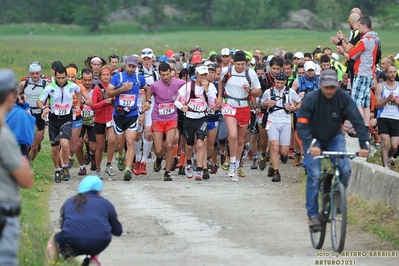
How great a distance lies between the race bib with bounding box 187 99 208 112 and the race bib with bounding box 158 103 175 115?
0.38m

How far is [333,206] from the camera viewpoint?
1113 cm

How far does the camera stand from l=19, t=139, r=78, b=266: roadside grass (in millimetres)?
10258

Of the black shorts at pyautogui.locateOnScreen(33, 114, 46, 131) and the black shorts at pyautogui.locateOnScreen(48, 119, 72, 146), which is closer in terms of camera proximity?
the black shorts at pyautogui.locateOnScreen(48, 119, 72, 146)

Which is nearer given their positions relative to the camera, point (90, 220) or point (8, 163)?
point (8, 163)

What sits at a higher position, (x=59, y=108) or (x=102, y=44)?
(x=59, y=108)

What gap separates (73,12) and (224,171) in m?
110

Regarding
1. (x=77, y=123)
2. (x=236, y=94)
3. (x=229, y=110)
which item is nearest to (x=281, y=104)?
(x=236, y=94)

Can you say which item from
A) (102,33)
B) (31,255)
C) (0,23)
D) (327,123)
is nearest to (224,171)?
(327,123)

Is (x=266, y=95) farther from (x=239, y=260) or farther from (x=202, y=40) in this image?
(x=202, y=40)

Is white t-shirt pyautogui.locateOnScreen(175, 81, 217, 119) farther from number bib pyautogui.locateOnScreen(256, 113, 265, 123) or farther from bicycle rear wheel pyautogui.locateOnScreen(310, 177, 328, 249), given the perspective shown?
bicycle rear wheel pyautogui.locateOnScreen(310, 177, 328, 249)

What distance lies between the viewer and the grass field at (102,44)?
193 ft

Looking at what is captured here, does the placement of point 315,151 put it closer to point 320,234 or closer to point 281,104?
point 320,234

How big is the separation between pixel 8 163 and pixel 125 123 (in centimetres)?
1043

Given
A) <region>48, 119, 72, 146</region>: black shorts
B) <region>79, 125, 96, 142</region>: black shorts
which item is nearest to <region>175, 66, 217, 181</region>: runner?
<region>48, 119, 72, 146</region>: black shorts
